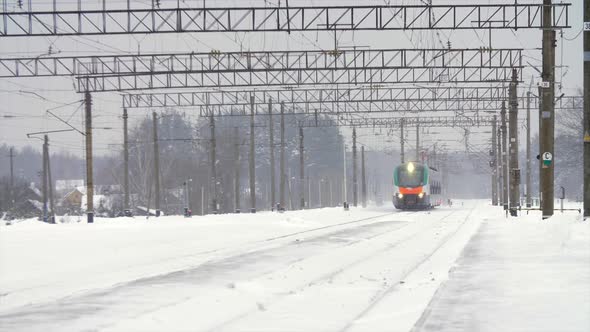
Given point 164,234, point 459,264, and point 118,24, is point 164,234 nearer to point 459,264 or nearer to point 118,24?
point 118,24

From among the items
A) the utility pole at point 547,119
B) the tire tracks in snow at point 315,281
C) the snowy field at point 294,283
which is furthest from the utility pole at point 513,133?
the tire tracks in snow at point 315,281

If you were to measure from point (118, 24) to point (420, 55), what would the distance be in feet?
61.0

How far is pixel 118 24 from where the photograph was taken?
32.5m

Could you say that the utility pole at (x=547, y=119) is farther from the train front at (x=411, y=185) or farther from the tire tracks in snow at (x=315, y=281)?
the train front at (x=411, y=185)

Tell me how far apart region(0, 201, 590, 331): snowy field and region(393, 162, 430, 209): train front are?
3783 cm

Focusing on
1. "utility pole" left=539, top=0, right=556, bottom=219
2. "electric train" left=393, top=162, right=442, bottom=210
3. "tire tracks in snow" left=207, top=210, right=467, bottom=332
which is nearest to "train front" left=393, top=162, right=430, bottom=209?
"electric train" left=393, top=162, right=442, bottom=210

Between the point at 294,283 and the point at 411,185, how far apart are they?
52576 millimetres

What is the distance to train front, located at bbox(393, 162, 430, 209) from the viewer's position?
6800 cm

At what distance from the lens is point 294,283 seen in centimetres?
1641

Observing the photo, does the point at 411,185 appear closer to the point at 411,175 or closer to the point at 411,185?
the point at 411,185

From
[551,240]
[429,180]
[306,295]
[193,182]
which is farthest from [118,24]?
[193,182]

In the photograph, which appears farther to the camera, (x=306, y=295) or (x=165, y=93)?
(x=165, y=93)

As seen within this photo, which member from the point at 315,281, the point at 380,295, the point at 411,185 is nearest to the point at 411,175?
the point at 411,185

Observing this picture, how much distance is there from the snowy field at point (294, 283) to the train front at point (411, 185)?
37.8 m
